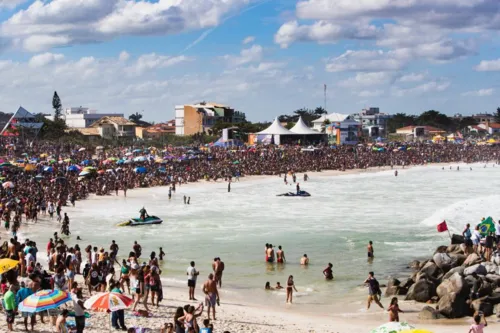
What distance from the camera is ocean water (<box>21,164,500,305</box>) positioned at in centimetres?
2342

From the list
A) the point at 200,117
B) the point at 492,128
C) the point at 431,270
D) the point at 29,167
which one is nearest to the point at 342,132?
the point at 200,117

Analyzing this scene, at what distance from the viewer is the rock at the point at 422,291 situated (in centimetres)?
1883

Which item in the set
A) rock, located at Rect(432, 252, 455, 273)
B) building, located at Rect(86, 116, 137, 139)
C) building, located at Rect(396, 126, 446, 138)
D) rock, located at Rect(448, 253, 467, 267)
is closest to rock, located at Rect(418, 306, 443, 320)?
rock, located at Rect(432, 252, 455, 273)

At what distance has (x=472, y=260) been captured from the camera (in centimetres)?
2094

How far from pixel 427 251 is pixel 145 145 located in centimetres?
6875

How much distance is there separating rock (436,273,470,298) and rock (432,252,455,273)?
8.67 feet

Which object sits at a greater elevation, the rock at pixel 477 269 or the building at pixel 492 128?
the building at pixel 492 128

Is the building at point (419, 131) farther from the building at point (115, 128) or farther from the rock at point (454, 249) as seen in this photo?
the rock at point (454, 249)

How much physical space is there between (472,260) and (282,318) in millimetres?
7197

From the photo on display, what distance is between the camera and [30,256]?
744 inches

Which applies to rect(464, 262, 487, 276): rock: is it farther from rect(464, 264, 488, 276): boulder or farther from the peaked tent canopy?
the peaked tent canopy

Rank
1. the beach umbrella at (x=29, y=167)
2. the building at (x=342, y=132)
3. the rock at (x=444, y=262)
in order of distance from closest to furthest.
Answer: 1. the rock at (x=444, y=262)
2. the beach umbrella at (x=29, y=167)
3. the building at (x=342, y=132)

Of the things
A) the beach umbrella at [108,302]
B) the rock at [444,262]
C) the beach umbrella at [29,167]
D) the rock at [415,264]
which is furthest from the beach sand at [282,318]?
the beach umbrella at [29,167]

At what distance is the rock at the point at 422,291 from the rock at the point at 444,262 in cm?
186
